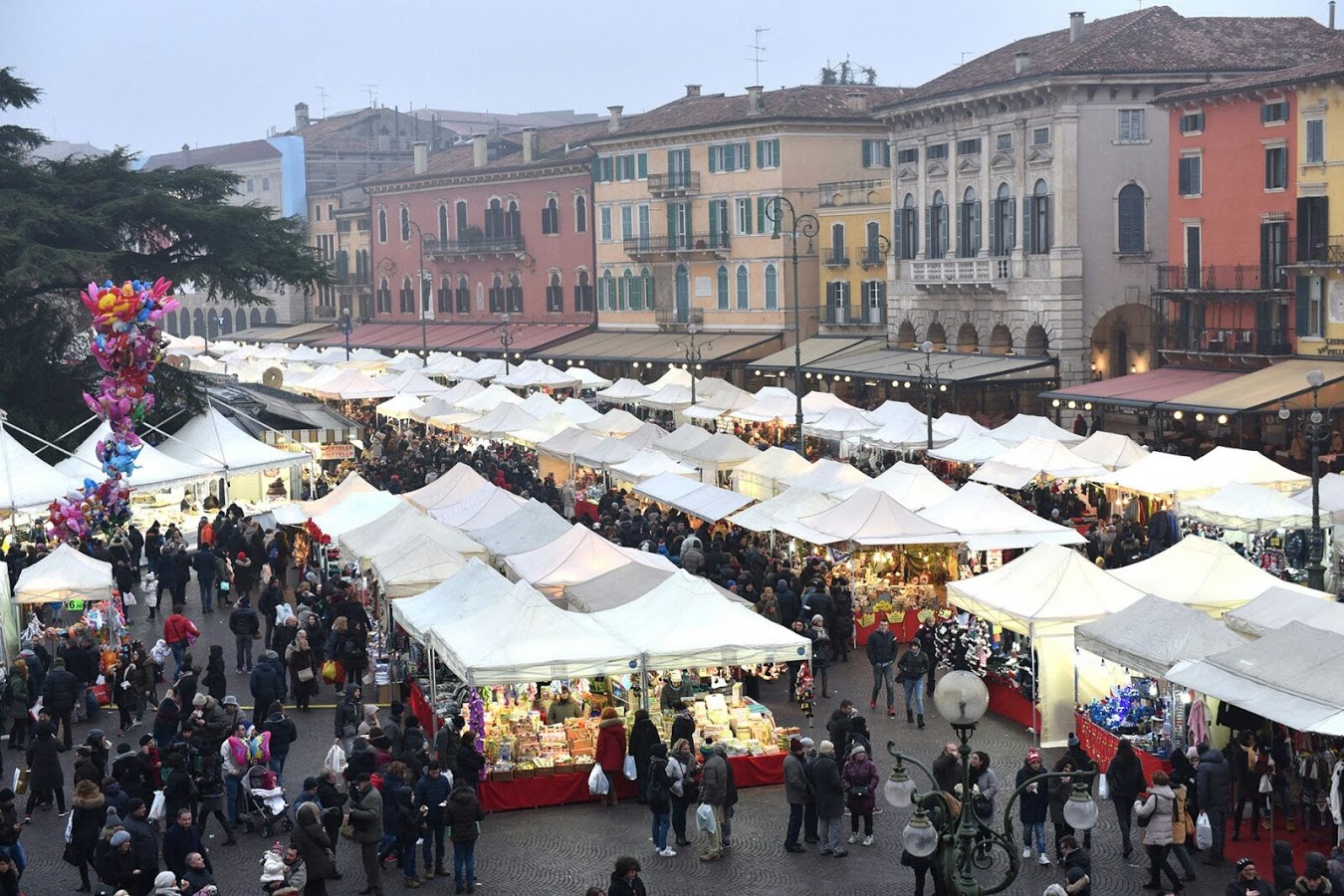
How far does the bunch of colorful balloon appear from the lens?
83.0 ft

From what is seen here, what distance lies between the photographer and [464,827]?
560 inches

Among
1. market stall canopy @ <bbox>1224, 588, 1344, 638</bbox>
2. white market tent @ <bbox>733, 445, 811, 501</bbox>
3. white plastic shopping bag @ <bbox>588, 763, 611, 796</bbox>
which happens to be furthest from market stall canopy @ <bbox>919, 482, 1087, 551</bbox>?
white plastic shopping bag @ <bbox>588, 763, 611, 796</bbox>

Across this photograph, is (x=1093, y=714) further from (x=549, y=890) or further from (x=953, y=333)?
(x=953, y=333)

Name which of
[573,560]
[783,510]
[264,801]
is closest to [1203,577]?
[573,560]

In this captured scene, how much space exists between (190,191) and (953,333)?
22.3m

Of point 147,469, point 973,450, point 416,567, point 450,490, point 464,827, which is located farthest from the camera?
point 973,450

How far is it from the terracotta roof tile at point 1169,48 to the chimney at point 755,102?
12.5 meters

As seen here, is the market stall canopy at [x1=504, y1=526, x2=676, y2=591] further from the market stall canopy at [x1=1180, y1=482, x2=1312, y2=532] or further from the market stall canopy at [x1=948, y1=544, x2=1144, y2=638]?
the market stall canopy at [x1=1180, y1=482, x2=1312, y2=532]

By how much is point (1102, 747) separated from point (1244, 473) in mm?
12009

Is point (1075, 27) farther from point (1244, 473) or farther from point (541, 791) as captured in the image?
point (541, 791)

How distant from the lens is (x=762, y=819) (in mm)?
16281

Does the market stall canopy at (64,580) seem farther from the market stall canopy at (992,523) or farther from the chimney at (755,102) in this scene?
the chimney at (755,102)

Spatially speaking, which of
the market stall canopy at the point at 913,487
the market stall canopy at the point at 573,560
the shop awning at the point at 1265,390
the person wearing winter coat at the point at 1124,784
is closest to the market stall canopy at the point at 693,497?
the market stall canopy at the point at 913,487

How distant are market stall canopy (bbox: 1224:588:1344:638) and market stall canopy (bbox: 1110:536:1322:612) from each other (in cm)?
121
